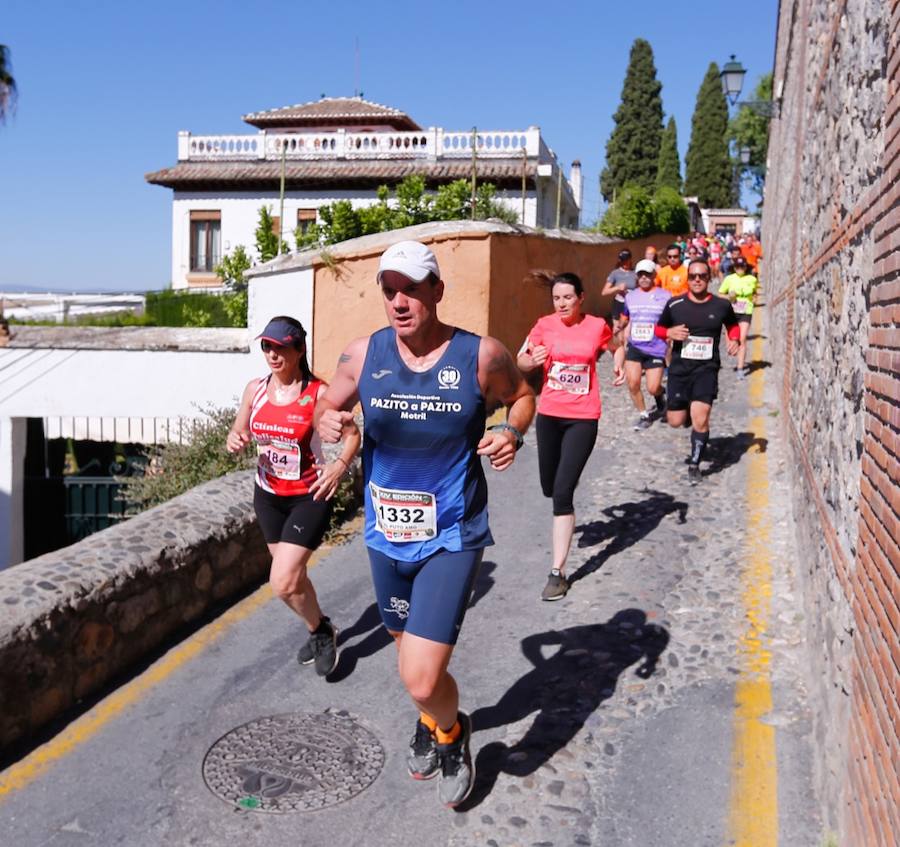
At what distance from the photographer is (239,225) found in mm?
35562

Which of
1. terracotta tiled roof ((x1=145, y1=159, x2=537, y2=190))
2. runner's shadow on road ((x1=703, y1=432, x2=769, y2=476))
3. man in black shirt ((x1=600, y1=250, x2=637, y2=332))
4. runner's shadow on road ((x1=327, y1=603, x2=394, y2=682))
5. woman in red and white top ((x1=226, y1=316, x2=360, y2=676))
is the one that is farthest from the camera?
terracotta tiled roof ((x1=145, y1=159, x2=537, y2=190))

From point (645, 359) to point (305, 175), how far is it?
24.7 meters

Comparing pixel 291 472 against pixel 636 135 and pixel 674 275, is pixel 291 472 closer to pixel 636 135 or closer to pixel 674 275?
pixel 674 275

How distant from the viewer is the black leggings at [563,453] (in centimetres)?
661

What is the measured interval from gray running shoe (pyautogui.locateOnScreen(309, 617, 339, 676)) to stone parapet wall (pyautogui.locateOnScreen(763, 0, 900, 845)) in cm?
248

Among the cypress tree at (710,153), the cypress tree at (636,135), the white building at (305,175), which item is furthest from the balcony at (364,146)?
the cypress tree at (710,153)

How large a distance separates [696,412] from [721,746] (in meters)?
5.23

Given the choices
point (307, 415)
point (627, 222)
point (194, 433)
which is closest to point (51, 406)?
point (194, 433)

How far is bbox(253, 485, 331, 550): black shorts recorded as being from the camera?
5.25 metres

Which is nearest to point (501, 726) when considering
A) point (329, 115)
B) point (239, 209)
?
point (239, 209)

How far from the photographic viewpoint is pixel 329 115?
43.7 metres

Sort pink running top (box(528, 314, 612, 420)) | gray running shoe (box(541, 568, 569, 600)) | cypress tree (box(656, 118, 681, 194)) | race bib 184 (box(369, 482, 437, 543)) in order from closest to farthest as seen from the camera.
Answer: race bib 184 (box(369, 482, 437, 543)) → gray running shoe (box(541, 568, 569, 600)) → pink running top (box(528, 314, 612, 420)) → cypress tree (box(656, 118, 681, 194))

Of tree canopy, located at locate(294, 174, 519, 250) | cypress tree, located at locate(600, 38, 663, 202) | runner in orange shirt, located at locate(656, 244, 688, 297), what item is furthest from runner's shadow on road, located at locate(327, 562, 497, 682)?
cypress tree, located at locate(600, 38, 663, 202)

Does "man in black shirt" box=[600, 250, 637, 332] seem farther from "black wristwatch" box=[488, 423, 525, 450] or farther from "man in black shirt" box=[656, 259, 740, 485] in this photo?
"black wristwatch" box=[488, 423, 525, 450]
